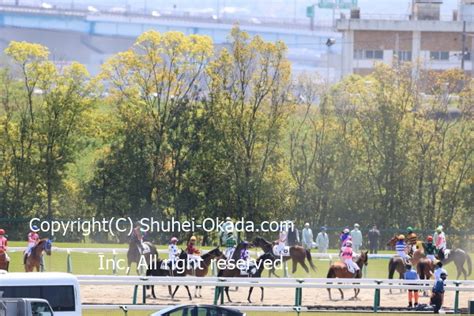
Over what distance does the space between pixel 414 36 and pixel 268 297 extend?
7113 cm

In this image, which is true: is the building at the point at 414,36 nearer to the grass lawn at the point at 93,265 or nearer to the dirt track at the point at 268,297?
the grass lawn at the point at 93,265

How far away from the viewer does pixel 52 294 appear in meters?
22.3

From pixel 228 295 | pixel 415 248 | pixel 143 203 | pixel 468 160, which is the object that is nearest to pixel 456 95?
pixel 468 160

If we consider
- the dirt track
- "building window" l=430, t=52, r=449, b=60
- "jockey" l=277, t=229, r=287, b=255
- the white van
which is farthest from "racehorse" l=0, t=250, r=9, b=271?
"building window" l=430, t=52, r=449, b=60

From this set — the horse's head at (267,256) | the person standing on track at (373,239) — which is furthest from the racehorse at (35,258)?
the person standing on track at (373,239)

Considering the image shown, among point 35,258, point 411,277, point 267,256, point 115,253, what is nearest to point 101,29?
point 115,253

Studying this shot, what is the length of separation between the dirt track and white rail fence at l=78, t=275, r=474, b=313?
1.86 feet

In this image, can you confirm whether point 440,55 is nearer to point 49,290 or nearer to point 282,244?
point 282,244

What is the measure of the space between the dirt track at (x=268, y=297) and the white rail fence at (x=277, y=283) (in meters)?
0.57

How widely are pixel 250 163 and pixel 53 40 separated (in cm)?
11479

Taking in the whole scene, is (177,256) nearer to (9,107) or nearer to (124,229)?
(124,229)

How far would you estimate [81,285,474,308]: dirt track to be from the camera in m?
30.2

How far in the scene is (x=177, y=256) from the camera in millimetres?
32875

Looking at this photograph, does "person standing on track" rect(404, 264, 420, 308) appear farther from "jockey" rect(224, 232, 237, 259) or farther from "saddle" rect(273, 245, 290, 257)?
"saddle" rect(273, 245, 290, 257)
